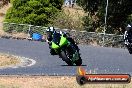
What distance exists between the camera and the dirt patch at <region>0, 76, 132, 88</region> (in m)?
18.4

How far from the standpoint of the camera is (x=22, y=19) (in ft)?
175

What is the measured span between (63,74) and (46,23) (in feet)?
106

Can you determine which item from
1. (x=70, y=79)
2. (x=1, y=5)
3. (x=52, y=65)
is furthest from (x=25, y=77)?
(x=1, y=5)

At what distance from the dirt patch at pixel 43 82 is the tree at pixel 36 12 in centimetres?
3254

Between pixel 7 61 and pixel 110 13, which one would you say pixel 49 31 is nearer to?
pixel 7 61

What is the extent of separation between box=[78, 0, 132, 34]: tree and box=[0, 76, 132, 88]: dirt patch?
1134 inches

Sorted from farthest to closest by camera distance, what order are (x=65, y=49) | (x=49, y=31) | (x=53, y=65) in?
(x=53, y=65) → (x=65, y=49) → (x=49, y=31)

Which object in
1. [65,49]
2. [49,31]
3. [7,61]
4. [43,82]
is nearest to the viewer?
[49,31]

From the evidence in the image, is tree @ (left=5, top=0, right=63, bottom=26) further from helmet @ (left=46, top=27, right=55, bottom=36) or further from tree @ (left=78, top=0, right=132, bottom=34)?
helmet @ (left=46, top=27, right=55, bottom=36)

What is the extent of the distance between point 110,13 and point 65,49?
107ft

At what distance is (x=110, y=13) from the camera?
161 ft

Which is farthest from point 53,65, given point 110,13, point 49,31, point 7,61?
point 110,13

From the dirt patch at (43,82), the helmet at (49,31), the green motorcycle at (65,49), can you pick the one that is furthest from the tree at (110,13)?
the helmet at (49,31)

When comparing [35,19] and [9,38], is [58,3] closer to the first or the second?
[35,19]
